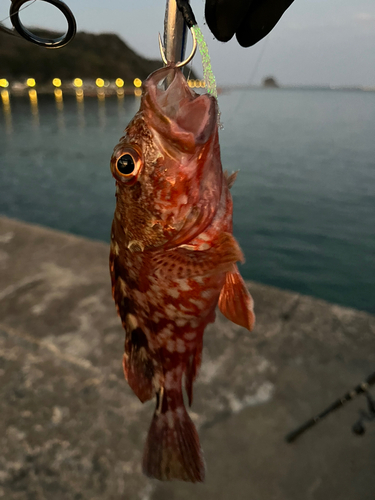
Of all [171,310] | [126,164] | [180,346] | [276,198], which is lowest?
[276,198]

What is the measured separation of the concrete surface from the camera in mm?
3203

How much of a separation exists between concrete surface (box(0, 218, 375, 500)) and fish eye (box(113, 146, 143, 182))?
10.1 ft

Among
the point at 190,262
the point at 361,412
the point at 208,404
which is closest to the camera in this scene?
the point at 190,262

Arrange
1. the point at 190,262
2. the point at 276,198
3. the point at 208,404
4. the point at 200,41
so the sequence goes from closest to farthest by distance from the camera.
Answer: the point at 200,41
the point at 190,262
the point at 208,404
the point at 276,198

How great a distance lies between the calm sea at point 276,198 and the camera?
13.5 m

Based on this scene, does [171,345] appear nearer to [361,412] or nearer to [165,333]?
[165,333]

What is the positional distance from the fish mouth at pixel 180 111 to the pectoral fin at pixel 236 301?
53 cm

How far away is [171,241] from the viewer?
142 centimetres

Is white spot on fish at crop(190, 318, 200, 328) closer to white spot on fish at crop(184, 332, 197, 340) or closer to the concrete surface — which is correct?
white spot on fish at crop(184, 332, 197, 340)

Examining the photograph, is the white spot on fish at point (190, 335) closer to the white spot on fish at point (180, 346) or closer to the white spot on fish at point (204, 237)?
the white spot on fish at point (180, 346)

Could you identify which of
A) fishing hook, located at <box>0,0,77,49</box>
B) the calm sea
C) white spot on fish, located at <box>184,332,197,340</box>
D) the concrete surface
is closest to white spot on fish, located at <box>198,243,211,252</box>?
white spot on fish, located at <box>184,332,197,340</box>

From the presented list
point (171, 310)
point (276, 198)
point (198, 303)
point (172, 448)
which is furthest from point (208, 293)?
point (276, 198)

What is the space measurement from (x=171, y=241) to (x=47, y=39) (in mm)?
851

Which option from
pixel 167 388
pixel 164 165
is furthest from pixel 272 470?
pixel 164 165
